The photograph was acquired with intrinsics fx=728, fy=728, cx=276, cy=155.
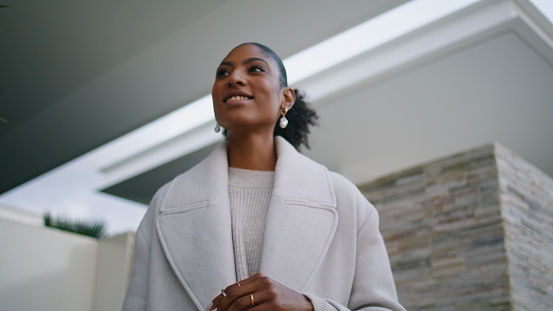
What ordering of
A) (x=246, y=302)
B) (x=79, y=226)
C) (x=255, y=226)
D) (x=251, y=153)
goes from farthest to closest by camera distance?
(x=79, y=226) < (x=251, y=153) < (x=255, y=226) < (x=246, y=302)

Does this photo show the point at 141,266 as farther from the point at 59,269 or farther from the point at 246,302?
the point at 59,269

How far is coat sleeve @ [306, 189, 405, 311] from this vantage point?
1567mm

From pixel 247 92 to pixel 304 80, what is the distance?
476cm

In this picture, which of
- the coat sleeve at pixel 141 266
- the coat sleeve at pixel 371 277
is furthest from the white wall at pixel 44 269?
the coat sleeve at pixel 371 277

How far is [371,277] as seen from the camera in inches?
64.3

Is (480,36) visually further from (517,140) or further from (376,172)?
(376,172)

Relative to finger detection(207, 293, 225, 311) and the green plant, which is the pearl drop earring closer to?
finger detection(207, 293, 225, 311)

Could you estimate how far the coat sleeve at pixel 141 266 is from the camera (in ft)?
5.50

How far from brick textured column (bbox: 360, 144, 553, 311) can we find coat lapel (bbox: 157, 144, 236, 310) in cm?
209

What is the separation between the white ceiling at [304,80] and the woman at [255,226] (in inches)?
138

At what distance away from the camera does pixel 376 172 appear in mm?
8383

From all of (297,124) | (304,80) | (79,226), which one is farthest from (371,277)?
(79,226)

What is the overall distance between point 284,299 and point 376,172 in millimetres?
7129

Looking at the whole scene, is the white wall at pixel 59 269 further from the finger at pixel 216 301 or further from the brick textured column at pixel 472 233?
the finger at pixel 216 301
